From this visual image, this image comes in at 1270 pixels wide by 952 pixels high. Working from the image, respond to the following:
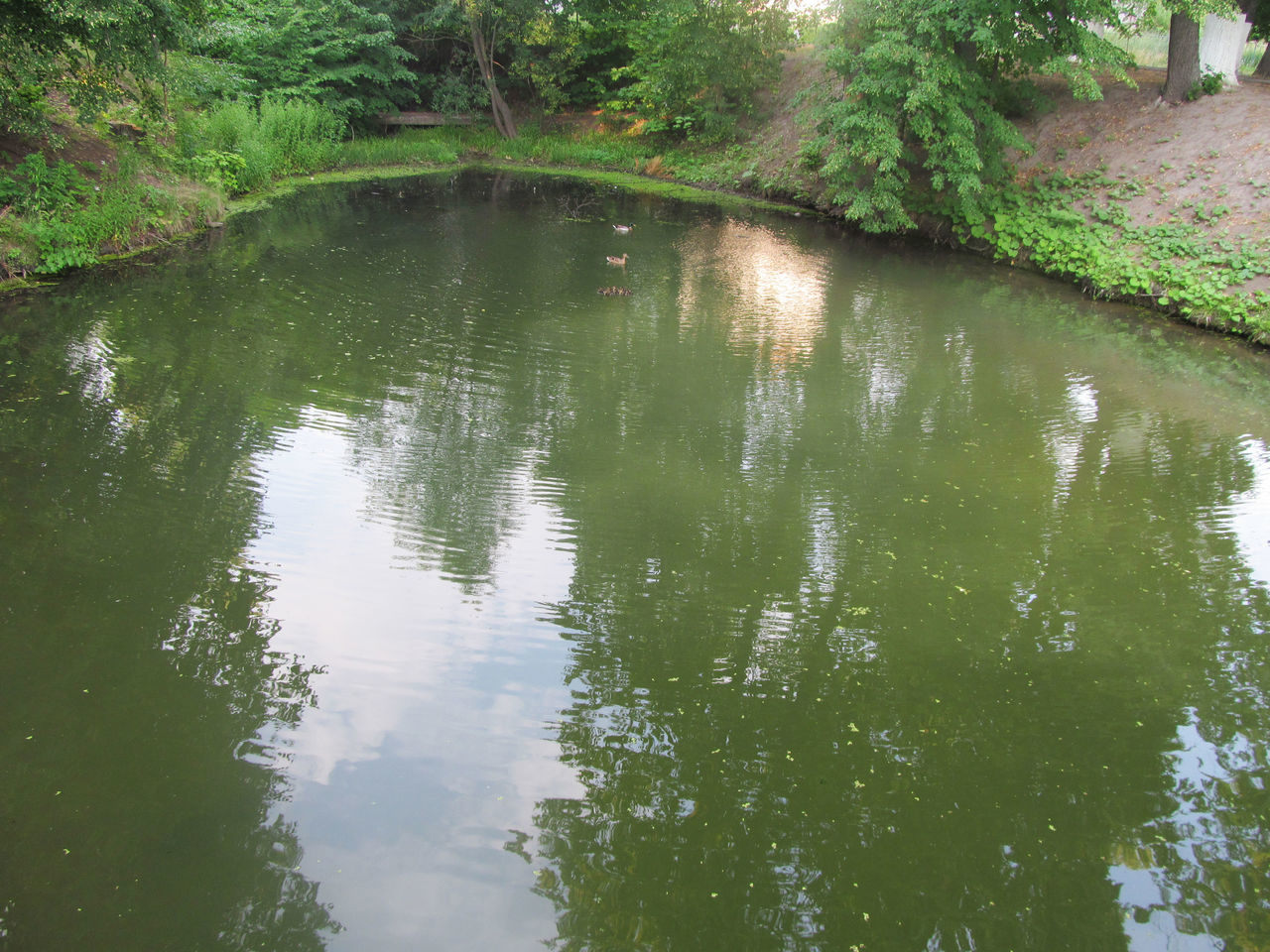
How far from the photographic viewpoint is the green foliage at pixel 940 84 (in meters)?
11.8

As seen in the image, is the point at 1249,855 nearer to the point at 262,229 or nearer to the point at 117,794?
the point at 117,794

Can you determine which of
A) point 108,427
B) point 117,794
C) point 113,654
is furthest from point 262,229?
point 117,794

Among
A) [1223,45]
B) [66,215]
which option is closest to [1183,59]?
[1223,45]

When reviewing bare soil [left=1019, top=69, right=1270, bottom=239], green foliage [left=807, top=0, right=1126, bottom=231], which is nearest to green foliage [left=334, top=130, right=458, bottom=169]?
green foliage [left=807, top=0, right=1126, bottom=231]

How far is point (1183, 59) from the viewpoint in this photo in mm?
13312

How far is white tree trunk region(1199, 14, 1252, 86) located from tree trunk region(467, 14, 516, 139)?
49.9 feet

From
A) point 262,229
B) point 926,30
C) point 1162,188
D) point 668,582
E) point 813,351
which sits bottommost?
point 668,582

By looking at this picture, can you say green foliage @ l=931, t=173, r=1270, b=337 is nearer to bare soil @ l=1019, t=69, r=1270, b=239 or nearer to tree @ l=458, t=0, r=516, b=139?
bare soil @ l=1019, t=69, r=1270, b=239

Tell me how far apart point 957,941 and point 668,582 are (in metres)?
2.32

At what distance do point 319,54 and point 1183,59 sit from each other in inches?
686

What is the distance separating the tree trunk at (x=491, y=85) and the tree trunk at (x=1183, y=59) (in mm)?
14818

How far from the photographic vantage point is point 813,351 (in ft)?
28.4

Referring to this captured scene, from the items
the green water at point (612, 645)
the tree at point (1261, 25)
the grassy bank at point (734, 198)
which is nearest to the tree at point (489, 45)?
the grassy bank at point (734, 198)

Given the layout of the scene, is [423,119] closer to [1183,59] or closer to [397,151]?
[397,151]
